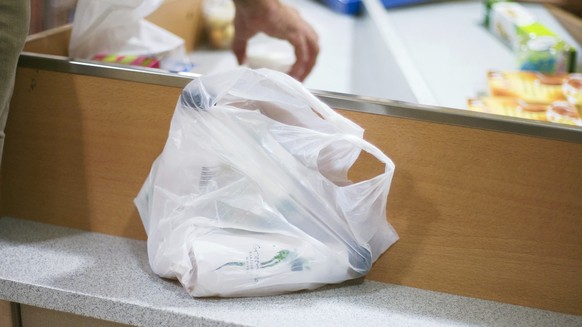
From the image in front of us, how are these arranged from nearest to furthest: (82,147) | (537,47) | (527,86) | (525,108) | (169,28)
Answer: (82,147) < (525,108) < (527,86) < (537,47) < (169,28)

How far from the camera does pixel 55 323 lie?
0.93 meters

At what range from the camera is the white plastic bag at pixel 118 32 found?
1.12 meters

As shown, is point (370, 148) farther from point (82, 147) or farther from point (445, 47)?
point (445, 47)

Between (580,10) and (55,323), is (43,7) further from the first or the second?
(580,10)

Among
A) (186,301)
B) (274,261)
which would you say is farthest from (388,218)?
(186,301)

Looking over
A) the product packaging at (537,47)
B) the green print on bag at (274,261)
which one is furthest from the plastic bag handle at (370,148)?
the product packaging at (537,47)

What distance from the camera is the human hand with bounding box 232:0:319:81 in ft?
4.24

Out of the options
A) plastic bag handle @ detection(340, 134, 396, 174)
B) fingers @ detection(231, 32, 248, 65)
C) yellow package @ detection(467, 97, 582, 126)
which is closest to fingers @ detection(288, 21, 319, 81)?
fingers @ detection(231, 32, 248, 65)

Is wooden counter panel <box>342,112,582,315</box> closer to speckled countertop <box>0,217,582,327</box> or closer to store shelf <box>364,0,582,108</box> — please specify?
speckled countertop <box>0,217,582,327</box>

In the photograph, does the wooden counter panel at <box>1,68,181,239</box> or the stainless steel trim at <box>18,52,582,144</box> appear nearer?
the stainless steel trim at <box>18,52,582,144</box>

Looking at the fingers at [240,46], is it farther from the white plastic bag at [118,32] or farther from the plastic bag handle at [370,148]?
the plastic bag handle at [370,148]

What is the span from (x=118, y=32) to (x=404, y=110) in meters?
0.63

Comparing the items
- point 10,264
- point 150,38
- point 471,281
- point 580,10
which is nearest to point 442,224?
point 471,281

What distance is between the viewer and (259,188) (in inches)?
33.2
